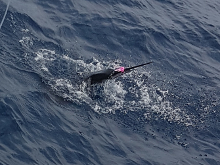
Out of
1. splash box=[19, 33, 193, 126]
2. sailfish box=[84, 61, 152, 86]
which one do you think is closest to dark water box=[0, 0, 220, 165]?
splash box=[19, 33, 193, 126]

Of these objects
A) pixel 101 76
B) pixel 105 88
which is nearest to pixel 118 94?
pixel 105 88

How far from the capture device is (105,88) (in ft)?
61.3

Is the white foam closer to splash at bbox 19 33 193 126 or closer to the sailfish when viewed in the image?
splash at bbox 19 33 193 126

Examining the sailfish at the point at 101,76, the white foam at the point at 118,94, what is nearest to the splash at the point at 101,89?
the white foam at the point at 118,94

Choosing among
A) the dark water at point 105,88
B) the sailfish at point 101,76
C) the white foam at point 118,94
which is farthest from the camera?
the sailfish at point 101,76

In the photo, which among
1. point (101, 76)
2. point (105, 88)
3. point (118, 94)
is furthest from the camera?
point (105, 88)

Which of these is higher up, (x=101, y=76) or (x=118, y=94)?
(x=101, y=76)

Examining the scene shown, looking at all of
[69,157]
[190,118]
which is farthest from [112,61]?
[69,157]

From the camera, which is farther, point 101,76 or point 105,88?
point 105,88

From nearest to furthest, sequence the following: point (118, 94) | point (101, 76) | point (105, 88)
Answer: point (101, 76), point (118, 94), point (105, 88)

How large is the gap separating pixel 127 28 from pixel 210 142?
9.28 m

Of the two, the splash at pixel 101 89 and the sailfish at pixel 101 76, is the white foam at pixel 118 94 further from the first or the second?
the sailfish at pixel 101 76

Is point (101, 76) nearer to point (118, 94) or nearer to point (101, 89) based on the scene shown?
point (101, 89)

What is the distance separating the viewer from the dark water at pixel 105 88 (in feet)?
49.1
